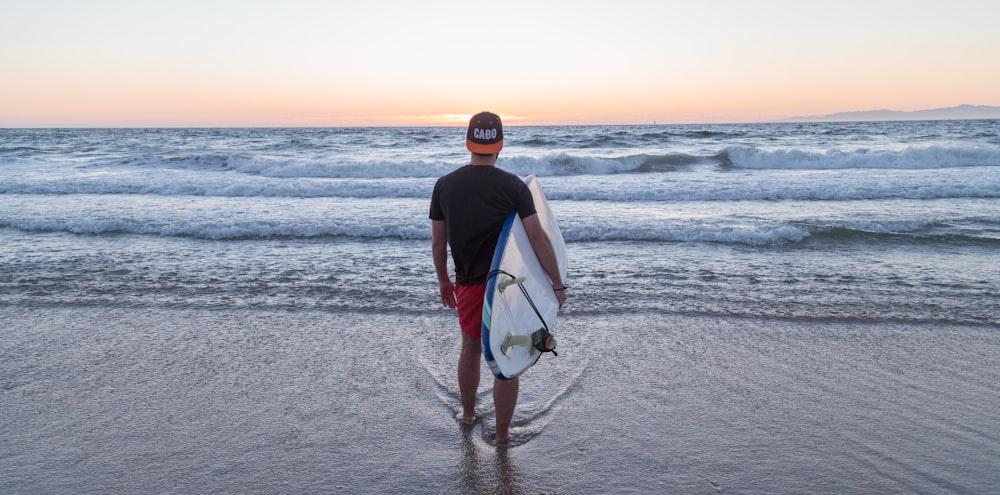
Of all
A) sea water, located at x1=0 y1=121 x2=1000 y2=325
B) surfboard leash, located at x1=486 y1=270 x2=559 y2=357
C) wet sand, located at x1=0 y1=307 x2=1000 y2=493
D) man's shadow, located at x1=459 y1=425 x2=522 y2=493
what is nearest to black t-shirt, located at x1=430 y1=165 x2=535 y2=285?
surfboard leash, located at x1=486 y1=270 x2=559 y2=357

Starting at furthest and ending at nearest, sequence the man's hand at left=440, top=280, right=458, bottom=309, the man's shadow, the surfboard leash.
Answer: the man's hand at left=440, top=280, right=458, bottom=309, the surfboard leash, the man's shadow

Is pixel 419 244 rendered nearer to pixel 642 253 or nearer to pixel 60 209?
pixel 642 253

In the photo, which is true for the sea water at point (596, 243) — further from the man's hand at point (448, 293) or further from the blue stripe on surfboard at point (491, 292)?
the blue stripe on surfboard at point (491, 292)

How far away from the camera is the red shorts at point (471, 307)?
3.53 metres

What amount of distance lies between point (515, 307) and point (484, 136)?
0.91 meters

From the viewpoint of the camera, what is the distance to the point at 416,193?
54.1 ft

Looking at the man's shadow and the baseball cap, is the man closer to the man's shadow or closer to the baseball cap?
the baseball cap

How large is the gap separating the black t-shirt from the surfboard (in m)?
0.07

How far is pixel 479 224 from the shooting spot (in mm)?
3424

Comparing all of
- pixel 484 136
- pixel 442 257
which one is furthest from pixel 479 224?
pixel 484 136

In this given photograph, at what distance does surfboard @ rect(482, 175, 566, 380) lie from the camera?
11.1 feet

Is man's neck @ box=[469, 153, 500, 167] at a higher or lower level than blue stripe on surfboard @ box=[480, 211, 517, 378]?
higher

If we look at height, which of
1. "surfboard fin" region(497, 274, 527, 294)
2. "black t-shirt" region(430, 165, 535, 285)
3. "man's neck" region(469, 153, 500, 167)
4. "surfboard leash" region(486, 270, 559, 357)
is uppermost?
"man's neck" region(469, 153, 500, 167)

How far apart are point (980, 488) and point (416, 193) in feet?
47.0
